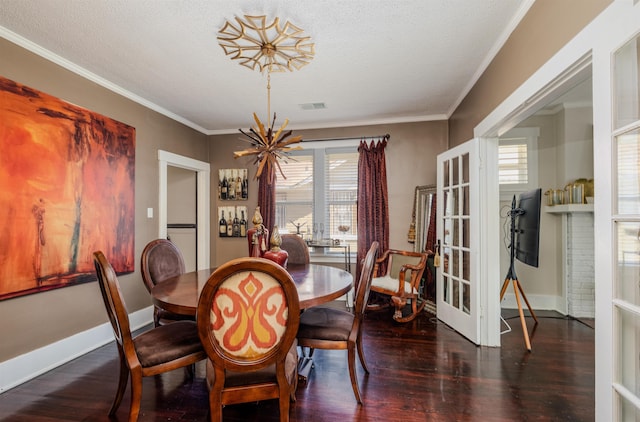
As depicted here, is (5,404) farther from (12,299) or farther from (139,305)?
(139,305)

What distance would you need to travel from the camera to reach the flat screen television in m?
2.83

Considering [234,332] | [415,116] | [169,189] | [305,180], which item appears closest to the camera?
[234,332]

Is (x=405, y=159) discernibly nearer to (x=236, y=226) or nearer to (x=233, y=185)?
(x=233, y=185)

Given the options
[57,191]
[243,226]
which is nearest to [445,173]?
[243,226]

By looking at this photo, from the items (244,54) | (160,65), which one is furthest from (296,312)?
(160,65)

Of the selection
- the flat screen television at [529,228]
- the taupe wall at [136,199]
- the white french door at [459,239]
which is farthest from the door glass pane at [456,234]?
the taupe wall at [136,199]

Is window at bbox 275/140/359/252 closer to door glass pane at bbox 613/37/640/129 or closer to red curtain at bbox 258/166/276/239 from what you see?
red curtain at bbox 258/166/276/239

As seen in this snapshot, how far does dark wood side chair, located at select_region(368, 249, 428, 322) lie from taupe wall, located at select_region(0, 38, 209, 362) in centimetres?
275

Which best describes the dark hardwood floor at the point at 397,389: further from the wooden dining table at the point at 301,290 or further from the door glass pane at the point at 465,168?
the door glass pane at the point at 465,168

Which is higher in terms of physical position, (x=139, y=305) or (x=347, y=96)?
(x=347, y=96)

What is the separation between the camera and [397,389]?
6.97 ft

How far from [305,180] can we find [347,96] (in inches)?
61.4

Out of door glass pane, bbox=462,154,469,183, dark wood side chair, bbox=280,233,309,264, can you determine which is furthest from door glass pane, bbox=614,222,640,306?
dark wood side chair, bbox=280,233,309,264

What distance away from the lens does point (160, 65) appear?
107 inches
